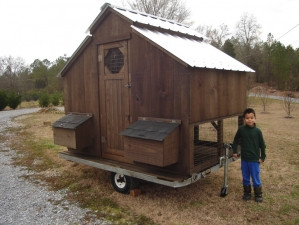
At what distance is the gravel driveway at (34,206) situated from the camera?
425cm

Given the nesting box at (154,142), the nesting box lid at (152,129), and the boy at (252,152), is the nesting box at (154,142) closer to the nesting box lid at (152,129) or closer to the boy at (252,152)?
the nesting box lid at (152,129)

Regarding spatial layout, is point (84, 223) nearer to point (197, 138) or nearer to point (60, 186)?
point (60, 186)

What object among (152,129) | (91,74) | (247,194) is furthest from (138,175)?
(91,74)

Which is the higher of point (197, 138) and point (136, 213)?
point (197, 138)

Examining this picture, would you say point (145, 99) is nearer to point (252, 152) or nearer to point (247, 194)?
point (252, 152)

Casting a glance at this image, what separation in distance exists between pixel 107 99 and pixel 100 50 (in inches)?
40.2

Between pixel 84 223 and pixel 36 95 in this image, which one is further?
pixel 36 95

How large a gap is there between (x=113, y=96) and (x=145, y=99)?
88 centimetres

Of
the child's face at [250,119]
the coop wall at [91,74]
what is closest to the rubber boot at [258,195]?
the child's face at [250,119]

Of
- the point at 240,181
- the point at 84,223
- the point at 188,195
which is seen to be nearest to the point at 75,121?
the point at 84,223

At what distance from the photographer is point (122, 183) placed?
5207 millimetres

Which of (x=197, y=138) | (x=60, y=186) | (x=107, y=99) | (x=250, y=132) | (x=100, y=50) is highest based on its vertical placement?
(x=100, y=50)

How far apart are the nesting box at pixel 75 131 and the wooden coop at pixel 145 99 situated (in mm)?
21

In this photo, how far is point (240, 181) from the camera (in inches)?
224
